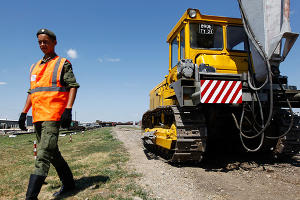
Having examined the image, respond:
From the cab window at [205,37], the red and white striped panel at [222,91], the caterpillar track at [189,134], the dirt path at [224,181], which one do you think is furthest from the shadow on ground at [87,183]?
the cab window at [205,37]

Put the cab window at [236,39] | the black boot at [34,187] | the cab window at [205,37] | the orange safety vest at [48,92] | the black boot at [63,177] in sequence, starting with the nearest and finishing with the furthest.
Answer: the black boot at [34,187]
the orange safety vest at [48,92]
the black boot at [63,177]
the cab window at [205,37]
the cab window at [236,39]

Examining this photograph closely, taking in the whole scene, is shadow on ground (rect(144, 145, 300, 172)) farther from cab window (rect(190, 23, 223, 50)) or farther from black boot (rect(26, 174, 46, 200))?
black boot (rect(26, 174, 46, 200))

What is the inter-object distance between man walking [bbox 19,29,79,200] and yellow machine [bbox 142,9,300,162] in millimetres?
2243

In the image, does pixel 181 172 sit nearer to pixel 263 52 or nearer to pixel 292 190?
pixel 292 190

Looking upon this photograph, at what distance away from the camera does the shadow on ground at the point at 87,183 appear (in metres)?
3.56

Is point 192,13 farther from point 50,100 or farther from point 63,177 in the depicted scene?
point 63,177

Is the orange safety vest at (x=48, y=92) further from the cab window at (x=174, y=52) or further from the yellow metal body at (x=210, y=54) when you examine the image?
the cab window at (x=174, y=52)

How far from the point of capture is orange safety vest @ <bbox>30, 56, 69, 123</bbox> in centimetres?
322

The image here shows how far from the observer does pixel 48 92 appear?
3.26 metres

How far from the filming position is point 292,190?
367 cm

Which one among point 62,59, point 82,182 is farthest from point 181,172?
point 62,59

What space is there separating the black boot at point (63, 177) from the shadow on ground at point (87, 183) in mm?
74

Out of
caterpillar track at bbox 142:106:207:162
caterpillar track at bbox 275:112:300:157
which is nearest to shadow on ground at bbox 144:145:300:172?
caterpillar track at bbox 275:112:300:157

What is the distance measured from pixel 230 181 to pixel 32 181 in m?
3.13
